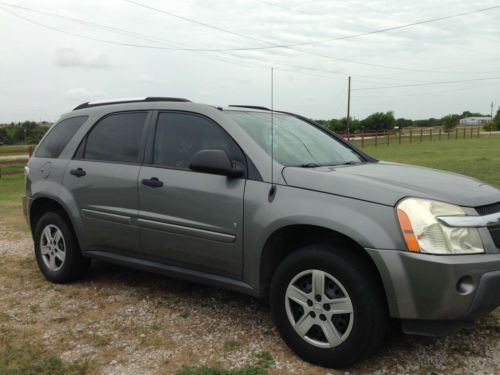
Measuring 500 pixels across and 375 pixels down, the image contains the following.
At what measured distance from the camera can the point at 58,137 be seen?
4.91 metres

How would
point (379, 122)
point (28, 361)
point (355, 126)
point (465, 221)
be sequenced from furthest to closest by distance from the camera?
1. point (379, 122)
2. point (355, 126)
3. point (28, 361)
4. point (465, 221)

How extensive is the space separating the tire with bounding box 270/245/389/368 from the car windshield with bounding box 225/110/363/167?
2.56ft

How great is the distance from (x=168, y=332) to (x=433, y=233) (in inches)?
77.7

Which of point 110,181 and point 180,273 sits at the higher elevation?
point 110,181

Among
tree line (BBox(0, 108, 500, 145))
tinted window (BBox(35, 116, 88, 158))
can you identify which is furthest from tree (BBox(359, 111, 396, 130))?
tinted window (BBox(35, 116, 88, 158))

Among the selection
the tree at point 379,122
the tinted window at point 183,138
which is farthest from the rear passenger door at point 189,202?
the tree at point 379,122

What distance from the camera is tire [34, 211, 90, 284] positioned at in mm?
4672

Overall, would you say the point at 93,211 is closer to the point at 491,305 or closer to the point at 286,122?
the point at 286,122

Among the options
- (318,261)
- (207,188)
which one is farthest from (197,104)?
(318,261)

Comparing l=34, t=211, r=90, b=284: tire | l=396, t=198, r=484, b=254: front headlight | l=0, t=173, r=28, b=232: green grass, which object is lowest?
l=0, t=173, r=28, b=232: green grass

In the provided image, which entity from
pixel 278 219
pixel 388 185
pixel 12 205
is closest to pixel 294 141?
pixel 278 219

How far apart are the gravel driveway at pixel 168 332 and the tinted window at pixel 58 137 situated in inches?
49.8

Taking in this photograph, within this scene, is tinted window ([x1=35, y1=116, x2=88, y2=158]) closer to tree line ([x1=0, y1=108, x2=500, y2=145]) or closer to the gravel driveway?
the gravel driveway

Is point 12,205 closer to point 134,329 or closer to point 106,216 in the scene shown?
point 106,216
